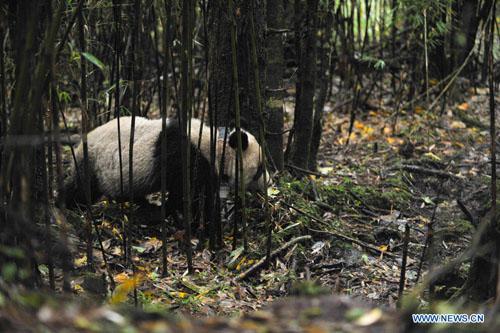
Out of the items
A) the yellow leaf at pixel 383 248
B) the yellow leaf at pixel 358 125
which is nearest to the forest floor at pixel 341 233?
the yellow leaf at pixel 383 248

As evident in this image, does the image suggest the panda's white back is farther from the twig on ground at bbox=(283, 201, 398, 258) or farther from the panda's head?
the twig on ground at bbox=(283, 201, 398, 258)

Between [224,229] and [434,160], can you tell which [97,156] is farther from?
[434,160]

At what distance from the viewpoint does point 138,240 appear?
5.55 meters

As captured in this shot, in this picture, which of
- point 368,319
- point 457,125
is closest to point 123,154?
point 368,319

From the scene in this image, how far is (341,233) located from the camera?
5.50 m

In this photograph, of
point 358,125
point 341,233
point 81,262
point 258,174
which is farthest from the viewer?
point 358,125

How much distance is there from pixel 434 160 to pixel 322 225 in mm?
2635

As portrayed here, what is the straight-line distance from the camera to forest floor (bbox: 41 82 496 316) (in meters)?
4.33

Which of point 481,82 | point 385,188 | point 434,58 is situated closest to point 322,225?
point 385,188

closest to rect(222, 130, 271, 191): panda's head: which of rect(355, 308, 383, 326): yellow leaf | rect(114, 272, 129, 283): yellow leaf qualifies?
rect(114, 272, 129, 283): yellow leaf

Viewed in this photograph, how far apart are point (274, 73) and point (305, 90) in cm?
44

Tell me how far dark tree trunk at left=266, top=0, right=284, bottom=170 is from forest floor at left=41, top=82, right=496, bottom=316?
1.63 ft

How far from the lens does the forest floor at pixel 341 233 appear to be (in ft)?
14.2

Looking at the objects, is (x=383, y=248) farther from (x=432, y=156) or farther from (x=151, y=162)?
(x=432, y=156)
